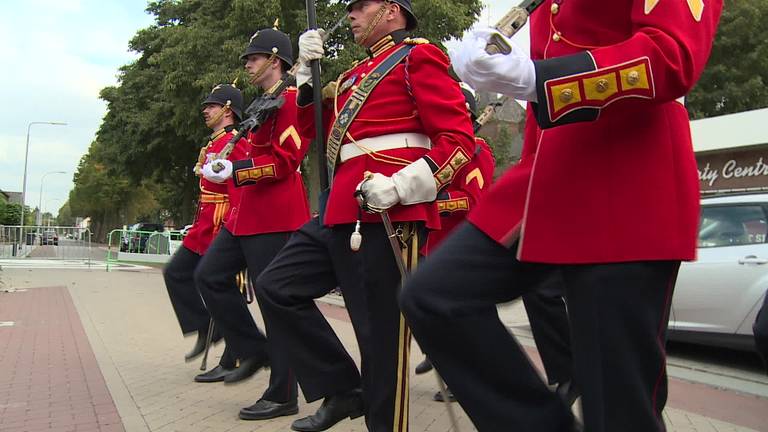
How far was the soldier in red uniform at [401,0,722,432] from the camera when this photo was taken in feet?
5.29

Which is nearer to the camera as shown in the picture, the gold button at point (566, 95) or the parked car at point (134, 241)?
the gold button at point (566, 95)

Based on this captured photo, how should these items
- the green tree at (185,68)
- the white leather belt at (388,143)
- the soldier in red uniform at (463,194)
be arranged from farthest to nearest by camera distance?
the green tree at (185,68)
the soldier in red uniform at (463,194)
the white leather belt at (388,143)

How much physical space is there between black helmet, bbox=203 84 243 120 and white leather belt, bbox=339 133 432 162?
272cm

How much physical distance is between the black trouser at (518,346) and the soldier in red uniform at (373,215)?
83 cm

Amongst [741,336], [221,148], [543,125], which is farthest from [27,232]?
[543,125]

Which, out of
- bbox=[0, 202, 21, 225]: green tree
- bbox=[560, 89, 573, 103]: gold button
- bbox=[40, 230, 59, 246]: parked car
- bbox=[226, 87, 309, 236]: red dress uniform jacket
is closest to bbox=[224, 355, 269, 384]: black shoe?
bbox=[226, 87, 309, 236]: red dress uniform jacket

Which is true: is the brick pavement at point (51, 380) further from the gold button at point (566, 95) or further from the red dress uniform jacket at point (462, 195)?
the gold button at point (566, 95)

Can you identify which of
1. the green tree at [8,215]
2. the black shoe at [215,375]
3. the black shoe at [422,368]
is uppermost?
the green tree at [8,215]

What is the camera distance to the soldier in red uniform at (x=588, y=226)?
5.29ft

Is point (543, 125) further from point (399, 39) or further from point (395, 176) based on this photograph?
point (399, 39)

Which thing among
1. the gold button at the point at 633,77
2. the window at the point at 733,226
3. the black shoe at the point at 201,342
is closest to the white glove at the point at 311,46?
the gold button at the point at 633,77

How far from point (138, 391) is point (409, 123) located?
9.63ft

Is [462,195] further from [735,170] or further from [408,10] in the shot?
[735,170]

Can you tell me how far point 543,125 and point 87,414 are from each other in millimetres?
3541
